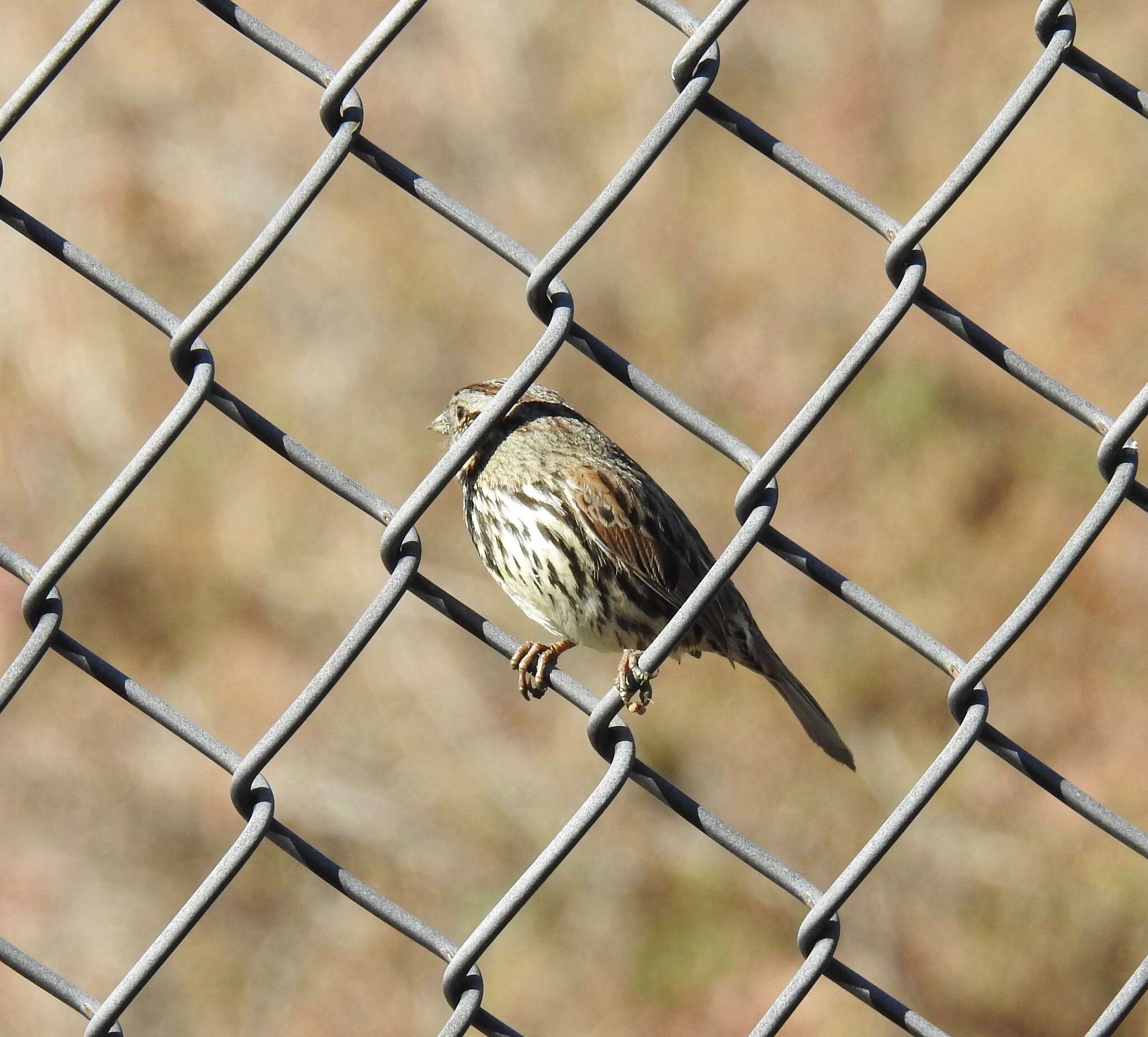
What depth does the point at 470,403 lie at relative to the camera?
4.46 m

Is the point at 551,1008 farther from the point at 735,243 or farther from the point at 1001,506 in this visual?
the point at 735,243

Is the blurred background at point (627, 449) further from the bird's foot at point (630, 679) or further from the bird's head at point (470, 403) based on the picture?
the bird's foot at point (630, 679)

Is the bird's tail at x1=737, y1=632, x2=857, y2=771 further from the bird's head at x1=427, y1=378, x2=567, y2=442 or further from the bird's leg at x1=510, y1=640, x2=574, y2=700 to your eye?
the bird's head at x1=427, y1=378, x2=567, y2=442

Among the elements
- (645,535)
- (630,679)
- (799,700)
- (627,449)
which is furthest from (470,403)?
(627,449)

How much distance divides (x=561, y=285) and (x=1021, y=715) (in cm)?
595

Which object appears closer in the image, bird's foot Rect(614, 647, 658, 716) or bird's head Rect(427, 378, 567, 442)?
bird's foot Rect(614, 647, 658, 716)

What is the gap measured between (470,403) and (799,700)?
126 cm

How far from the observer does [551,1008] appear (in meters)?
6.98

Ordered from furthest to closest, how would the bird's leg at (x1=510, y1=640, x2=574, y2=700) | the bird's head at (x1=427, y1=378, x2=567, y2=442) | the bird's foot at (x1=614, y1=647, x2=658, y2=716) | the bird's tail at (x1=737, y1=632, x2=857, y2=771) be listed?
the bird's head at (x1=427, y1=378, x2=567, y2=442) → the bird's tail at (x1=737, y1=632, x2=857, y2=771) → the bird's leg at (x1=510, y1=640, x2=574, y2=700) → the bird's foot at (x1=614, y1=647, x2=658, y2=716)

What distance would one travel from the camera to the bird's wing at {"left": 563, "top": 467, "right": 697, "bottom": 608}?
4.29 m

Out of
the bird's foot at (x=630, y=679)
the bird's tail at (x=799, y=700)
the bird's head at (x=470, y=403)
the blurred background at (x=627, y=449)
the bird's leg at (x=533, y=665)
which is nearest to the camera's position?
the bird's foot at (x=630, y=679)

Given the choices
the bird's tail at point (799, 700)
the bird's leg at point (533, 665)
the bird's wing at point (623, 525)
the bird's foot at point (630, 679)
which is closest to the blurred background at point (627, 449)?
the bird's tail at point (799, 700)

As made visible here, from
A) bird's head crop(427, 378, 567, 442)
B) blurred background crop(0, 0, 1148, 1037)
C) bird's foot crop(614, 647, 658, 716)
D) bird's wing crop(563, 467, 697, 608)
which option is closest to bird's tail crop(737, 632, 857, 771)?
bird's wing crop(563, 467, 697, 608)

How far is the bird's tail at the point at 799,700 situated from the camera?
423 centimetres
